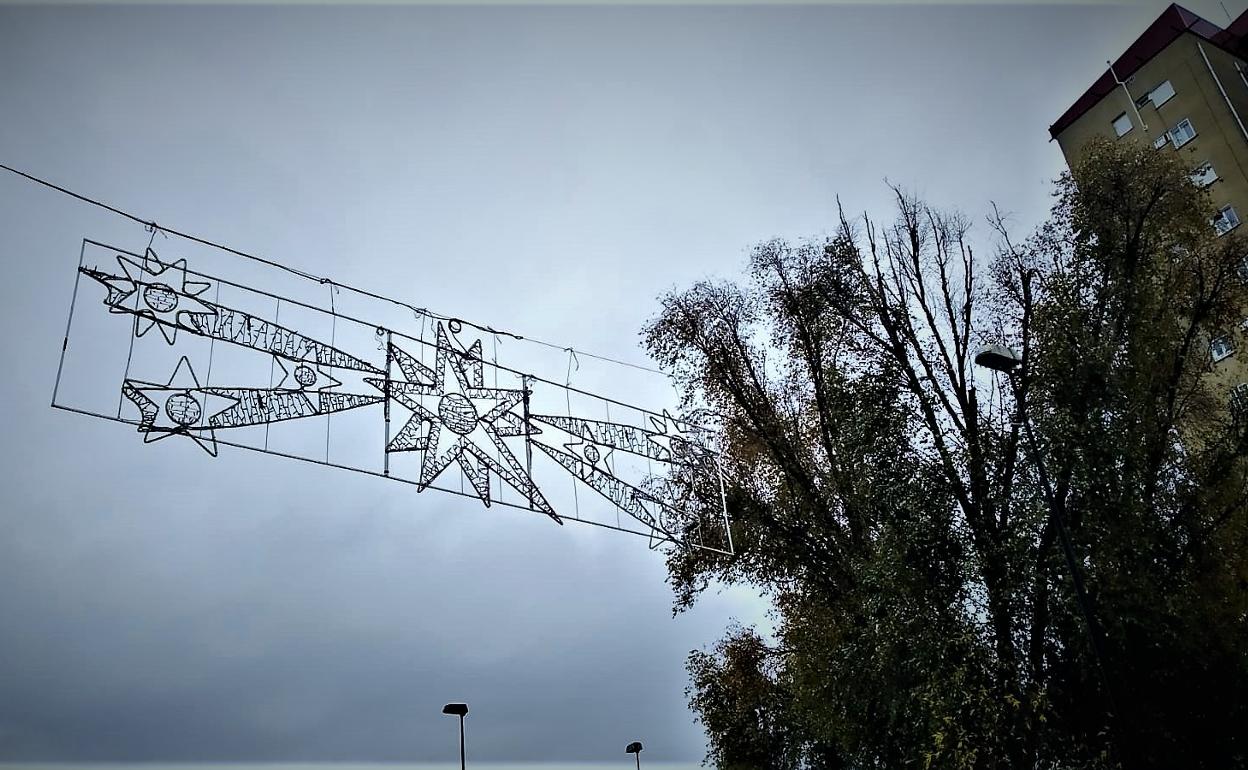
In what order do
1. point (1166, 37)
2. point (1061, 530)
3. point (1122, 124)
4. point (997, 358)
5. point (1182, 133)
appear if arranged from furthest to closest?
1. point (1122, 124)
2. point (1166, 37)
3. point (1182, 133)
4. point (997, 358)
5. point (1061, 530)

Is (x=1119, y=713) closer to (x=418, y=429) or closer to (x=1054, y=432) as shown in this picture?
(x=1054, y=432)

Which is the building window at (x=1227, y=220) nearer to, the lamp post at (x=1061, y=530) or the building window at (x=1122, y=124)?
the building window at (x=1122, y=124)

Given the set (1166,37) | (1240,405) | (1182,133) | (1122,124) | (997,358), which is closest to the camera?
(997,358)

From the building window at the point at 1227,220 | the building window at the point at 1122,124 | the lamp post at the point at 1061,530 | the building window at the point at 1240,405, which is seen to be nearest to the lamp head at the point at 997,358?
the lamp post at the point at 1061,530

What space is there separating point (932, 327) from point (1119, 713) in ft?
27.5

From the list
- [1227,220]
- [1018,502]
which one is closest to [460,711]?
[1018,502]

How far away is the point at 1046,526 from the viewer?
44.3 ft

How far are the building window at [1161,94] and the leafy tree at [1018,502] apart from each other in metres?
17.1

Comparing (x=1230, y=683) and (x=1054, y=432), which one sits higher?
(x=1054, y=432)

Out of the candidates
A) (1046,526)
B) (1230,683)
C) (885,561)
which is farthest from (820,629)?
(1230,683)

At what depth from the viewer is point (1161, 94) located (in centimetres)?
3134

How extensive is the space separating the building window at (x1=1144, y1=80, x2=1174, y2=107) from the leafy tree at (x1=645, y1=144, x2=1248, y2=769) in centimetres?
1711

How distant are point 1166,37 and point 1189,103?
3.01 meters

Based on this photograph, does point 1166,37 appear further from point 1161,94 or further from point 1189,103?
point 1189,103
